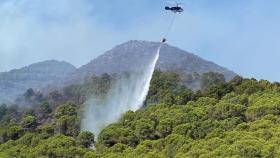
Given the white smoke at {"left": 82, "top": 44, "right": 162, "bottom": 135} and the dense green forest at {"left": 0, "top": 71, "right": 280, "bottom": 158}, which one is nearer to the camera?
the dense green forest at {"left": 0, "top": 71, "right": 280, "bottom": 158}

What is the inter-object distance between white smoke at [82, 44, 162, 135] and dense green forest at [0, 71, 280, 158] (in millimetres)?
2286

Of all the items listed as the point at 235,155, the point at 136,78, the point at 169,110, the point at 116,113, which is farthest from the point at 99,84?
the point at 235,155

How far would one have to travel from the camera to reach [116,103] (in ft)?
377

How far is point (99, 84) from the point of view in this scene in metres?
154

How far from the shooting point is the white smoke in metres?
101

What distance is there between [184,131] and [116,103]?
3687 cm

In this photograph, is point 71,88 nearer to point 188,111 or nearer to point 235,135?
point 188,111

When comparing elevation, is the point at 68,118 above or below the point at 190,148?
above

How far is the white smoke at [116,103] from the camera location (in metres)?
101

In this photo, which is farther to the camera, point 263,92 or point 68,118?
point 68,118

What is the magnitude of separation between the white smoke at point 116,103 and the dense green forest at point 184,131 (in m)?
2.29

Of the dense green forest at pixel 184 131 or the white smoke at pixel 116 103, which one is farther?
the white smoke at pixel 116 103

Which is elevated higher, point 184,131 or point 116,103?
point 116,103

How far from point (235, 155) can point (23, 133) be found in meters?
45.2
